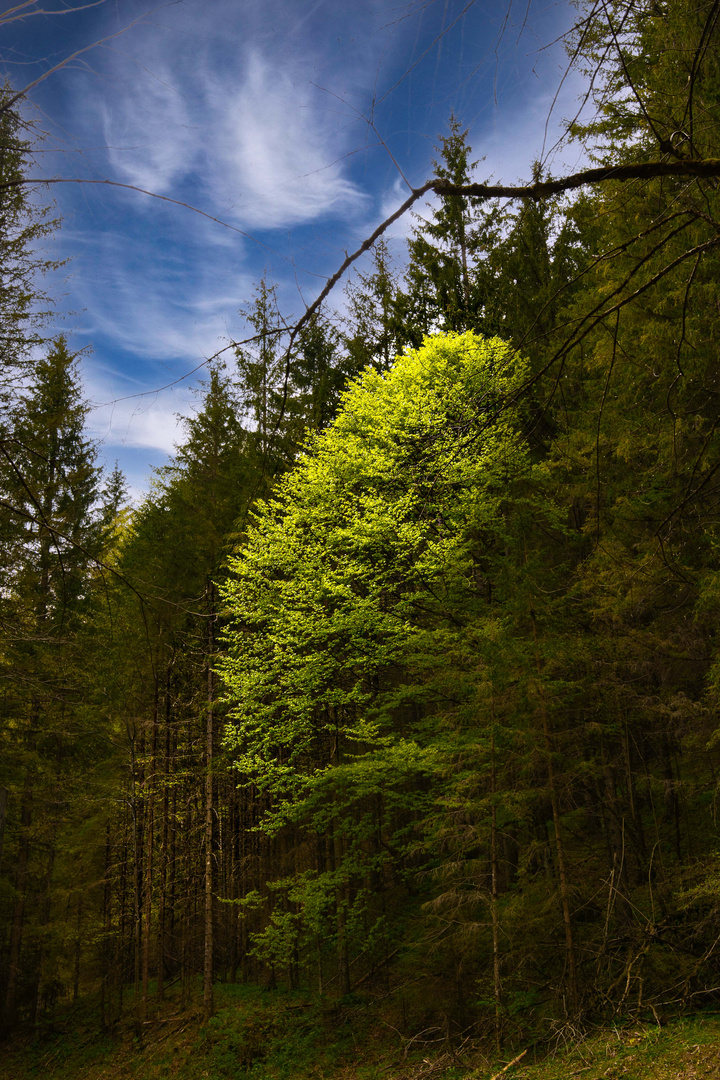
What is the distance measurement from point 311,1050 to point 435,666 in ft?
21.3

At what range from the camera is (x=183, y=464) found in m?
17.1

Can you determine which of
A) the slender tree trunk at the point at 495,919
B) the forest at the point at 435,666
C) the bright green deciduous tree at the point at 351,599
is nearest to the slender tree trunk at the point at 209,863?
the forest at the point at 435,666

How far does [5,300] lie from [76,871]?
559 inches

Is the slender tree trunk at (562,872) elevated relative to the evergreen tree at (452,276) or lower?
Result: lower

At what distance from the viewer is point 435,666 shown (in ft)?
37.9

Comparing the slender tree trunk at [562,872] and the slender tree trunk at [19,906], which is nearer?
the slender tree trunk at [562,872]

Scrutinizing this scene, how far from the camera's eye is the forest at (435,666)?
313 inches

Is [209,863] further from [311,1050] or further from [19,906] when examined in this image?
[19,906]

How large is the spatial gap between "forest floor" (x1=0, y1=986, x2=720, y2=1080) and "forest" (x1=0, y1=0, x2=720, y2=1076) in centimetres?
→ 36

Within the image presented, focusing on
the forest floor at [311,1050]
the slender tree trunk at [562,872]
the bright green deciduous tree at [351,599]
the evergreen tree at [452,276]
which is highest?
the evergreen tree at [452,276]

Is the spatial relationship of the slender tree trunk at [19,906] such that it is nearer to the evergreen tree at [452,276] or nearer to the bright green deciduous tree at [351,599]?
the bright green deciduous tree at [351,599]

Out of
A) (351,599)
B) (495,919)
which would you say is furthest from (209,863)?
(495,919)

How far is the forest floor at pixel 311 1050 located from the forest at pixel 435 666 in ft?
1.19

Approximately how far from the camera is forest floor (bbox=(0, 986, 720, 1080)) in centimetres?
561
